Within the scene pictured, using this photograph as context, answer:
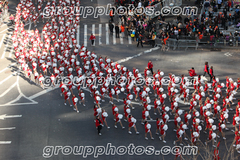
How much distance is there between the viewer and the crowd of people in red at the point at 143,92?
77.9ft

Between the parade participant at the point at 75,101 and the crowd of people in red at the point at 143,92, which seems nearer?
the crowd of people in red at the point at 143,92

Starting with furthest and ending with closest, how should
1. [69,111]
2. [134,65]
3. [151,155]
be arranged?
[134,65]
[69,111]
[151,155]

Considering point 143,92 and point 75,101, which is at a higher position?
point 143,92

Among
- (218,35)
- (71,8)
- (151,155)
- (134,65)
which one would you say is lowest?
(151,155)

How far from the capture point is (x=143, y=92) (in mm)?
26531

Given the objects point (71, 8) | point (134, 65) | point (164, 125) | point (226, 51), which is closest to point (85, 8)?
point (71, 8)

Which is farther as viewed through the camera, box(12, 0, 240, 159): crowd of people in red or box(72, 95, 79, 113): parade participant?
box(72, 95, 79, 113): parade participant

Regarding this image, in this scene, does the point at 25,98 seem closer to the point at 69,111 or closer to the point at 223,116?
the point at 69,111

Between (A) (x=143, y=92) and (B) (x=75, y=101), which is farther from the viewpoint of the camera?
(A) (x=143, y=92)

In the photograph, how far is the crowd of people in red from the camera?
23.7m

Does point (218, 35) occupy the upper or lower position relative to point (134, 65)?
upper

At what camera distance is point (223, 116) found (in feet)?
77.3

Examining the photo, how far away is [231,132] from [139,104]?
7667 mm

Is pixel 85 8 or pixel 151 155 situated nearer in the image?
pixel 151 155
